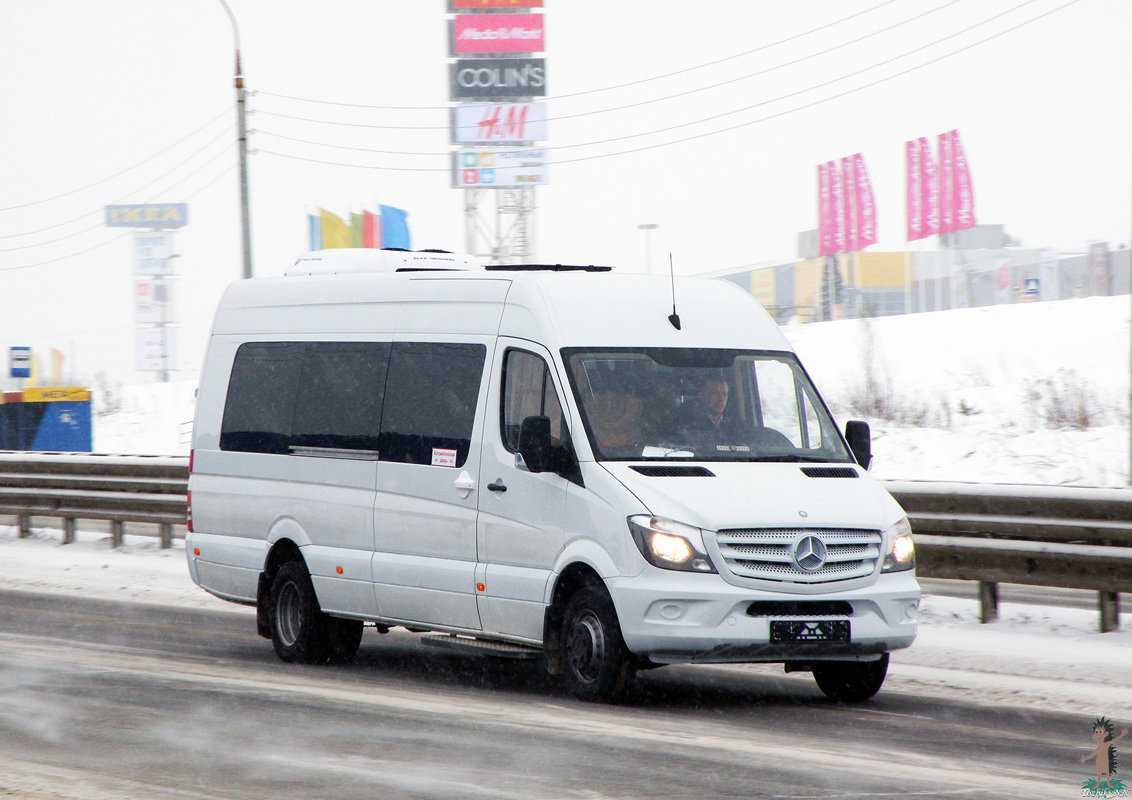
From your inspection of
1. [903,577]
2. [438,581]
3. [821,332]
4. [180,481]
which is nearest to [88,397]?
[180,481]

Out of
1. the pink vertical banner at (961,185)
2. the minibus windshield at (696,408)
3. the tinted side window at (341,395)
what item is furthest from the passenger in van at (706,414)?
the pink vertical banner at (961,185)

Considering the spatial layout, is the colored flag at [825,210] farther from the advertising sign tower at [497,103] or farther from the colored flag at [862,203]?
the advertising sign tower at [497,103]

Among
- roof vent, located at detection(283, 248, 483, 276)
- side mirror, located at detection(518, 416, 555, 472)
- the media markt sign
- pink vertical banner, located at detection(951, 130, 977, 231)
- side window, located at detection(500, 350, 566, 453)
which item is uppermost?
pink vertical banner, located at detection(951, 130, 977, 231)

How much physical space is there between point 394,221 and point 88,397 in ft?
112

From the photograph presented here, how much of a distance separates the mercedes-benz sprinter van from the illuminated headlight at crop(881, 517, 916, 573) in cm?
2

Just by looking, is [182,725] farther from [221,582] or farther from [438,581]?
[221,582]

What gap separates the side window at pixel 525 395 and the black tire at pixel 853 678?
1.93m

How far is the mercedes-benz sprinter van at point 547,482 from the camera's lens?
24.8 ft

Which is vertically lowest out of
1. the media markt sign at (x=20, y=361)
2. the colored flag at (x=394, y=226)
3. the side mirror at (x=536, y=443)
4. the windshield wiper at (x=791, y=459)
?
the windshield wiper at (x=791, y=459)

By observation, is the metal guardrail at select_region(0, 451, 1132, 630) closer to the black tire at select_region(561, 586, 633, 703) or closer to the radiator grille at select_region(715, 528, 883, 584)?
the radiator grille at select_region(715, 528, 883, 584)

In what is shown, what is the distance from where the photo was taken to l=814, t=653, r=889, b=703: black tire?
8125 mm

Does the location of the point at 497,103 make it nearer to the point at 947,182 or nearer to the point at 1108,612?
the point at 947,182

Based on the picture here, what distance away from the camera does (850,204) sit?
84.1m

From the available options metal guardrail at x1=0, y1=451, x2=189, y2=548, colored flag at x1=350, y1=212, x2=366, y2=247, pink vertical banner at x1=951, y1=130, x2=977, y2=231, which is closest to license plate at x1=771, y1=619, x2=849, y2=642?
metal guardrail at x1=0, y1=451, x2=189, y2=548
